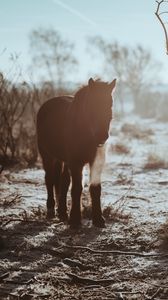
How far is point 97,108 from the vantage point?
5121 millimetres

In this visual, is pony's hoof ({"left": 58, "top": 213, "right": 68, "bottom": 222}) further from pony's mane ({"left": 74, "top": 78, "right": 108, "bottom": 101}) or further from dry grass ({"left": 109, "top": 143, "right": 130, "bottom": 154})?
dry grass ({"left": 109, "top": 143, "right": 130, "bottom": 154})

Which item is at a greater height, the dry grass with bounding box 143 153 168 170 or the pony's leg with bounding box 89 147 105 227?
the pony's leg with bounding box 89 147 105 227

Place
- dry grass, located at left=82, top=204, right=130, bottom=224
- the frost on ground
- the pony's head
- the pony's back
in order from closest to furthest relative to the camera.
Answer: the frost on ground, the pony's head, dry grass, located at left=82, top=204, right=130, bottom=224, the pony's back

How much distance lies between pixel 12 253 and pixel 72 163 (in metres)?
1.50

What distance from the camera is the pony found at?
515cm

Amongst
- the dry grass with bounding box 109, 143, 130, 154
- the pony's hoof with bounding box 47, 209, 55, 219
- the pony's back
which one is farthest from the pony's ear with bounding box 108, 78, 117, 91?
the dry grass with bounding box 109, 143, 130, 154

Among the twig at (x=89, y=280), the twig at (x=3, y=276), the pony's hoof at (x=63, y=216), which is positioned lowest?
the pony's hoof at (x=63, y=216)

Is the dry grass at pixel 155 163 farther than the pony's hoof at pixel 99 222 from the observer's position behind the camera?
Yes

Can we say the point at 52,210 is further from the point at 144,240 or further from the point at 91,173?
the point at 144,240

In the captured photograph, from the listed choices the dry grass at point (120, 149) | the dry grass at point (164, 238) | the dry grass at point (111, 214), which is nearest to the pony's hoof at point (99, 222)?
the dry grass at point (111, 214)

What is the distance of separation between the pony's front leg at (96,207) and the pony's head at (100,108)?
76cm

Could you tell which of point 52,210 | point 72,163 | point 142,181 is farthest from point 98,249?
point 142,181

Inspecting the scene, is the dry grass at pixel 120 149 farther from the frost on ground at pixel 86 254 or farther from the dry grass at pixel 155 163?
the frost on ground at pixel 86 254

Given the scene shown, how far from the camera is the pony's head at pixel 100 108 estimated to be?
5082 mm
